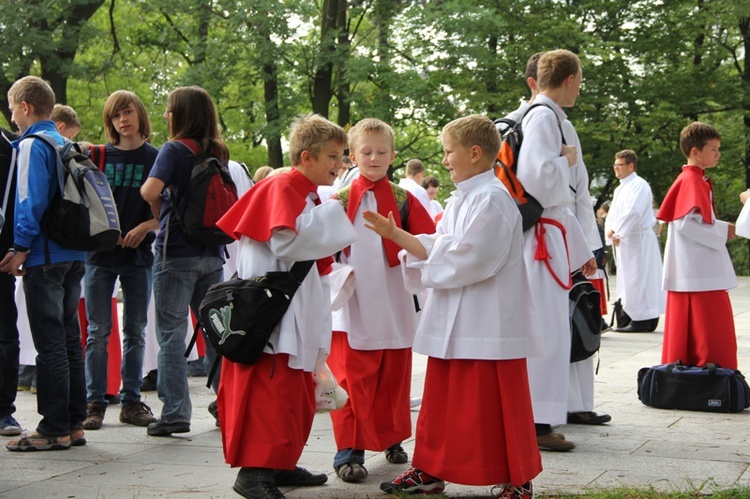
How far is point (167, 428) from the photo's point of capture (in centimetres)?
630

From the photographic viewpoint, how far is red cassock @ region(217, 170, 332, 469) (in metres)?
4.64

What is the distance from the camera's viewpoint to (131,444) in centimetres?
613

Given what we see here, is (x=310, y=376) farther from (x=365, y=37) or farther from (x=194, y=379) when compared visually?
(x=365, y=37)

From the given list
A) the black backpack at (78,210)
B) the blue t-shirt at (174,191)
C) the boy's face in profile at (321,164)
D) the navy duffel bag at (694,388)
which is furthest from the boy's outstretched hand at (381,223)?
the navy duffel bag at (694,388)

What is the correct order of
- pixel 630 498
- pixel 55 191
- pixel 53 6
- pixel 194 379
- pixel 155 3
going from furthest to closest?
pixel 155 3 < pixel 53 6 < pixel 194 379 < pixel 55 191 < pixel 630 498

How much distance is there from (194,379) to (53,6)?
48.6ft

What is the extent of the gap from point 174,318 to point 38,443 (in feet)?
3.37

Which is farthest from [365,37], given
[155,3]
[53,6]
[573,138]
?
[573,138]

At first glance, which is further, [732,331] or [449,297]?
[732,331]

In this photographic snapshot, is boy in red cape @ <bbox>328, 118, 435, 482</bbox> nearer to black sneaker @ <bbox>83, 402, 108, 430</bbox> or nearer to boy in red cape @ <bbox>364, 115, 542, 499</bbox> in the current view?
boy in red cape @ <bbox>364, 115, 542, 499</bbox>

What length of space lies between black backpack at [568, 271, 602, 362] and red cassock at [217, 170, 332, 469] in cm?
224

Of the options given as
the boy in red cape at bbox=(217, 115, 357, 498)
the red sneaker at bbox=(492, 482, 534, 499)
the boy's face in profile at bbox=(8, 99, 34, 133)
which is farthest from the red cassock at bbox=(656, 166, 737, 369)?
the boy's face in profile at bbox=(8, 99, 34, 133)

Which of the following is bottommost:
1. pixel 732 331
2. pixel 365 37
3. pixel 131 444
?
pixel 131 444

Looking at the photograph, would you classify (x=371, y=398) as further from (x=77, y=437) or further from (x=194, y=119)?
(x=194, y=119)
